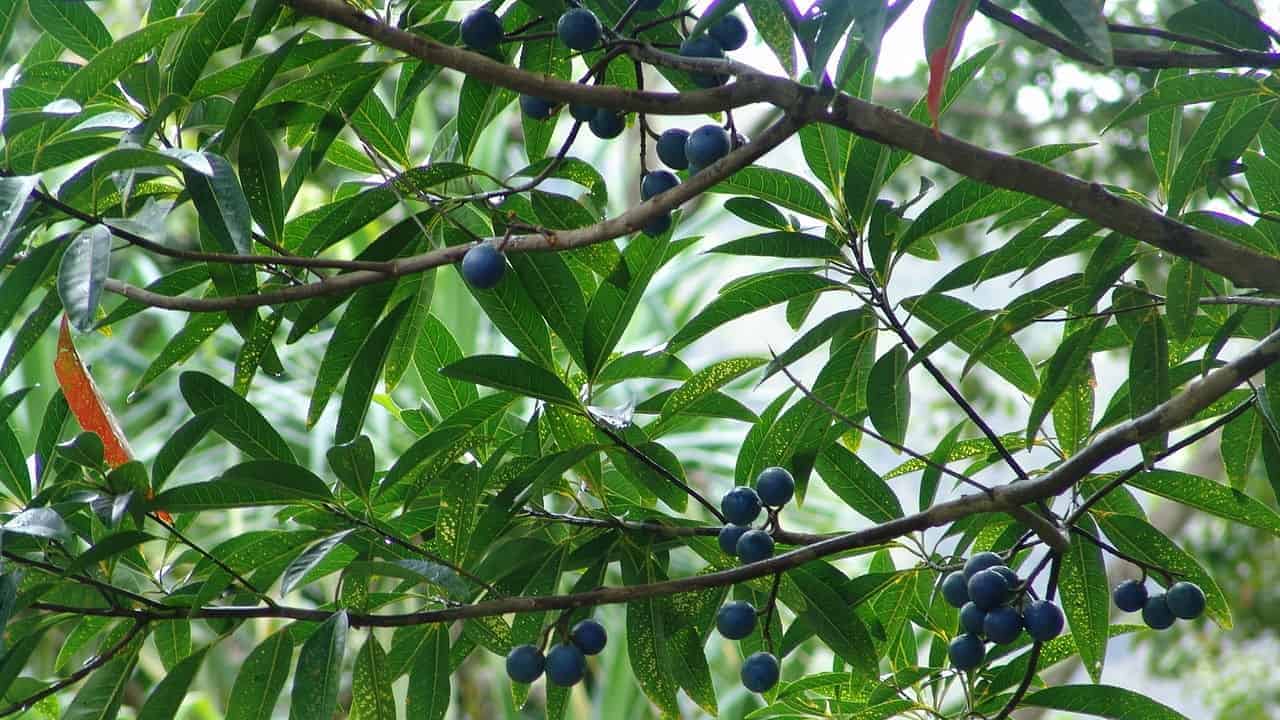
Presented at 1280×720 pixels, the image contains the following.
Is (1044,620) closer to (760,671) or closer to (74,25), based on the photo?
(760,671)

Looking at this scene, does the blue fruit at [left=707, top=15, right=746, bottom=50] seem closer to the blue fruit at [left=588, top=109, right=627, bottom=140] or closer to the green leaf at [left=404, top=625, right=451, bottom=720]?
the blue fruit at [left=588, top=109, right=627, bottom=140]

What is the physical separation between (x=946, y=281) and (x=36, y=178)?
1.99ft

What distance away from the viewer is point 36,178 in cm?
64

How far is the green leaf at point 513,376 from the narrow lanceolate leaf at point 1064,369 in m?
0.33

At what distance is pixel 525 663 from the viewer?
92cm

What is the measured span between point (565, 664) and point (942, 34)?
550mm

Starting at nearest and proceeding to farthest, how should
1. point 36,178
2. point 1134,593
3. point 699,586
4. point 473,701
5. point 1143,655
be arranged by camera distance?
1. point 36,178
2. point 699,586
3. point 1134,593
4. point 473,701
5. point 1143,655

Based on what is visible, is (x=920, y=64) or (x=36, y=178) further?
(x=920, y=64)

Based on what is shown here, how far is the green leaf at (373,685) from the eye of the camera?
941 millimetres

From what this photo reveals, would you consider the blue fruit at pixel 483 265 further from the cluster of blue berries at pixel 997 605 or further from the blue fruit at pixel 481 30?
the cluster of blue berries at pixel 997 605

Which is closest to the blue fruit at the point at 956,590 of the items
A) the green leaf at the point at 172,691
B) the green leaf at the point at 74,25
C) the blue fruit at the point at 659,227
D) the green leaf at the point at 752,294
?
the green leaf at the point at 752,294

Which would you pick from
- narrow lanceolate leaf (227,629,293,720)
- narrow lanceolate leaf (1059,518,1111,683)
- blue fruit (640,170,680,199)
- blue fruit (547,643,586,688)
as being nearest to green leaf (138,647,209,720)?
narrow lanceolate leaf (227,629,293,720)


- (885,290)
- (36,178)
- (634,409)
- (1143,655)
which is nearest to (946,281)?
(885,290)

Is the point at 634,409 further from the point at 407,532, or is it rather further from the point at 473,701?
the point at 473,701
